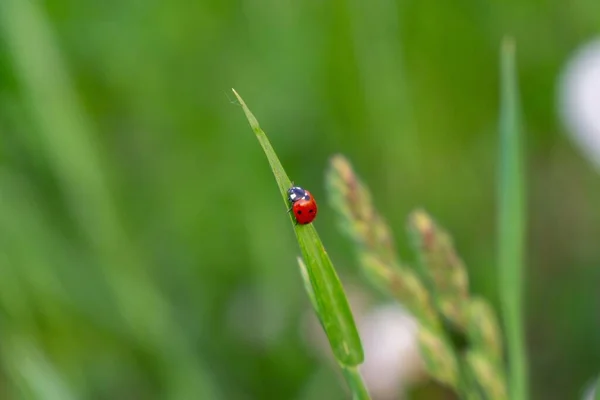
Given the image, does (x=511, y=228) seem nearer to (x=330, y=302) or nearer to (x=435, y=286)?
(x=435, y=286)

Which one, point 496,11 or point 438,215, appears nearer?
point 438,215

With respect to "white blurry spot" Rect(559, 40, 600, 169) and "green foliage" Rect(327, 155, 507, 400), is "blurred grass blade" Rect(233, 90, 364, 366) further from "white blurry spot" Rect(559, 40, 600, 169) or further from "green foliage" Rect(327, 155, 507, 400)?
"white blurry spot" Rect(559, 40, 600, 169)

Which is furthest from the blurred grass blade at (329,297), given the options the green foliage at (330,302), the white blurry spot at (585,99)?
the white blurry spot at (585,99)

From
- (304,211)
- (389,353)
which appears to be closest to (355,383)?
(304,211)

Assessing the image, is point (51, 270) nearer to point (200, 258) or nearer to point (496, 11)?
point (200, 258)

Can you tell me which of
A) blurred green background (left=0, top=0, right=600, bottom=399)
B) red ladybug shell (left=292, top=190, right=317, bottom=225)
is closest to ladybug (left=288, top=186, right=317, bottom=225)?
red ladybug shell (left=292, top=190, right=317, bottom=225)

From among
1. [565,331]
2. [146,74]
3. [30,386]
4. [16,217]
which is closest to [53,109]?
[16,217]

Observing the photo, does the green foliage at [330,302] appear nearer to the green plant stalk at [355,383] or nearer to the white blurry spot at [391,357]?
the green plant stalk at [355,383]
